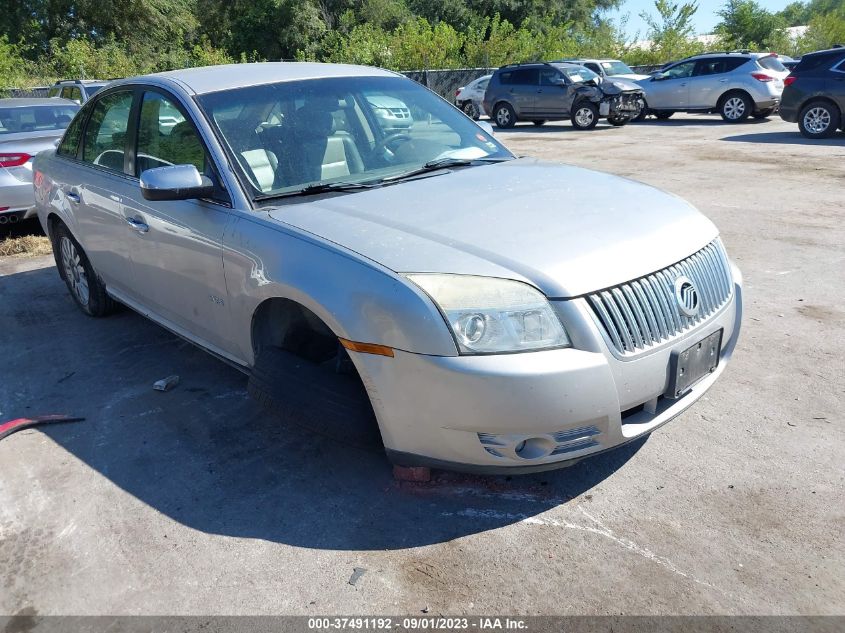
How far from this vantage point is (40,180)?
573 centimetres

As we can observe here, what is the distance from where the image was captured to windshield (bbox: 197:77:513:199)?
3652 millimetres

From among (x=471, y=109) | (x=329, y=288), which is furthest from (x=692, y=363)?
(x=471, y=109)

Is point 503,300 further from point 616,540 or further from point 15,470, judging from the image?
point 15,470

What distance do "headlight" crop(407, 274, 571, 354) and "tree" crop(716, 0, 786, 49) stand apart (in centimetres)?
4420

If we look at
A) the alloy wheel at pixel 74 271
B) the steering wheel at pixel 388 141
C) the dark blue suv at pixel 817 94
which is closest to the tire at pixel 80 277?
A: the alloy wheel at pixel 74 271

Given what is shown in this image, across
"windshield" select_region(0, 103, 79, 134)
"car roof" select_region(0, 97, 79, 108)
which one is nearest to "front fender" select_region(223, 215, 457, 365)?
"windshield" select_region(0, 103, 79, 134)

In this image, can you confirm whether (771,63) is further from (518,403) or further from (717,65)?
(518,403)

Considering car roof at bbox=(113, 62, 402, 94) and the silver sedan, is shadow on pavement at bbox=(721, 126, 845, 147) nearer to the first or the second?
car roof at bbox=(113, 62, 402, 94)

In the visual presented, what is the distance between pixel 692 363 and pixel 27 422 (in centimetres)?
337

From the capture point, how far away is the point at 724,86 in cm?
1839

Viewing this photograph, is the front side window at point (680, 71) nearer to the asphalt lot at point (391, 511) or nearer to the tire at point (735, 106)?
the tire at point (735, 106)

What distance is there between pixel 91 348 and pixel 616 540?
3.79m

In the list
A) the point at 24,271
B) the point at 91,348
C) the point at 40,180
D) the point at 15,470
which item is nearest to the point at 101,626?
the point at 15,470

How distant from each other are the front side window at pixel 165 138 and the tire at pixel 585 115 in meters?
16.5
